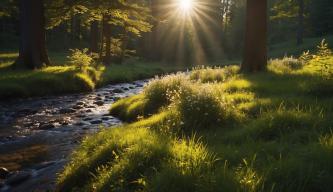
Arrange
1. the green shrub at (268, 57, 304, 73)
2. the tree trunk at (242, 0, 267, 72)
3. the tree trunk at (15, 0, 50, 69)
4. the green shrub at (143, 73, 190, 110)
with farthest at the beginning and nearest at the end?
the tree trunk at (15, 0, 50, 69), the tree trunk at (242, 0, 267, 72), the green shrub at (268, 57, 304, 73), the green shrub at (143, 73, 190, 110)

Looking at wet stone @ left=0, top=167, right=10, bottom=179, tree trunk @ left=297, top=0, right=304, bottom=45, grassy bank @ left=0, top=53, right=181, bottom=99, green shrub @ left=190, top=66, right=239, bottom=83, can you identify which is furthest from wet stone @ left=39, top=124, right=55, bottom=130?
tree trunk @ left=297, top=0, right=304, bottom=45

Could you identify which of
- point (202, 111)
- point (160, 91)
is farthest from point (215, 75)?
point (202, 111)

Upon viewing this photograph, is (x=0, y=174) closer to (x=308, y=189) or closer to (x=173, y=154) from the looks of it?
(x=173, y=154)

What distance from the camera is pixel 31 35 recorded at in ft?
79.3

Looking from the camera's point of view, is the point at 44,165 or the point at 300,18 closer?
the point at 44,165

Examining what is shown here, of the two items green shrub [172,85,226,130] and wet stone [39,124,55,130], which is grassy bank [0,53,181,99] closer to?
wet stone [39,124,55,130]

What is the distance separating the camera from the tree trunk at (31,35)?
2384 cm

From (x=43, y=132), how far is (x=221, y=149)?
7.61 m

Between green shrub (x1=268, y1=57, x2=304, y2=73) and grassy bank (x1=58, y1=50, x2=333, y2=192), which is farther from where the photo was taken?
green shrub (x1=268, y1=57, x2=304, y2=73)

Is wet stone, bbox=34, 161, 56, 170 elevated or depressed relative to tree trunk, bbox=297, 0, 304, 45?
depressed

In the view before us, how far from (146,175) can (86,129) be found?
714cm

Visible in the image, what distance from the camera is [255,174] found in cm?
579

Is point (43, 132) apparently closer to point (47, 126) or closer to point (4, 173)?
point (47, 126)

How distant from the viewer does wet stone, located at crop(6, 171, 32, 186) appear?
8.23 m
